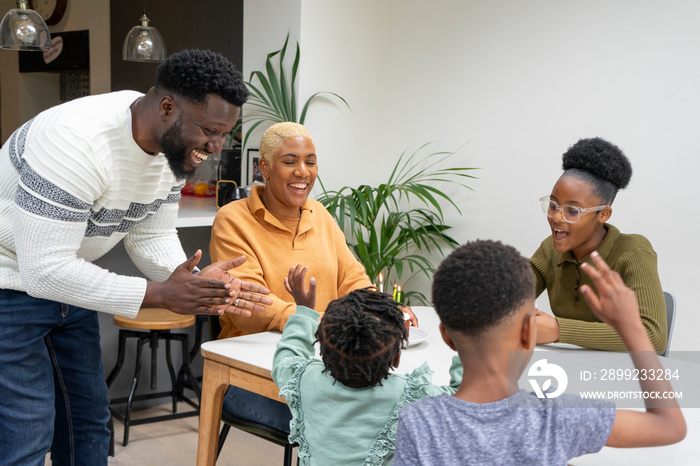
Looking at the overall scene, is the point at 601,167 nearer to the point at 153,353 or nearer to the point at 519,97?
the point at 519,97

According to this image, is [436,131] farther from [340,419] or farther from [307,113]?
[340,419]

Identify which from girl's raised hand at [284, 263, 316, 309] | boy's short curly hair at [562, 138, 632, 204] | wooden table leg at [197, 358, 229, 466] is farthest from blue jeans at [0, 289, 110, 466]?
boy's short curly hair at [562, 138, 632, 204]

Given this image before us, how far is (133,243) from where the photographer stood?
208cm

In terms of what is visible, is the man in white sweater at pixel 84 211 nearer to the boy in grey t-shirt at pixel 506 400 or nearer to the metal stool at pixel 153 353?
the boy in grey t-shirt at pixel 506 400

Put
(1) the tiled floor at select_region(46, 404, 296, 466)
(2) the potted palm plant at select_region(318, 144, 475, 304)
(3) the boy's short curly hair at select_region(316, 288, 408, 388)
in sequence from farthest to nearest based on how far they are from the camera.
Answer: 1. (2) the potted palm plant at select_region(318, 144, 475, 304)
2. (1) the tiled floor at select_region(46, 404, 296, 466)
3. (3) the boy's short curly hair at select_region(316, 288, 408, 388)

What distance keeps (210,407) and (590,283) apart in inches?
48.6

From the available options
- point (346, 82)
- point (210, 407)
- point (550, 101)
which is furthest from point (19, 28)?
point (550, 101)

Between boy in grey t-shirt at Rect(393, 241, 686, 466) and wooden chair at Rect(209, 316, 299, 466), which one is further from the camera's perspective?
wooden chair at Rect(209, 316, 299, 466)

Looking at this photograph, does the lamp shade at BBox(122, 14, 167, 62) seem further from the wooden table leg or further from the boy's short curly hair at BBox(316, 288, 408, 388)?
the boy's short curly hair at BBox(316, 288, 408, 388)

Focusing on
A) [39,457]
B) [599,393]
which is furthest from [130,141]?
[599,393]

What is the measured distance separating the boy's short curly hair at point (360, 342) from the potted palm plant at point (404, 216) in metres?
2.38

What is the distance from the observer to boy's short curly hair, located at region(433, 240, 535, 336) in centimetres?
104

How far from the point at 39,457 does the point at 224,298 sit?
621 mm

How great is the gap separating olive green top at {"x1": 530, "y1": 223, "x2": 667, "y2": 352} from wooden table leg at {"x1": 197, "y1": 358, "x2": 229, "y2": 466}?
97 cm
